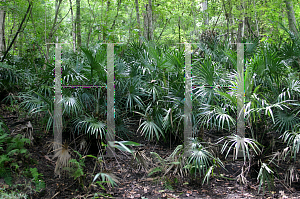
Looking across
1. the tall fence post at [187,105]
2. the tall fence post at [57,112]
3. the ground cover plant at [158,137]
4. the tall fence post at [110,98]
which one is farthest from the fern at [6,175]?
the tall fence post at [187,105]

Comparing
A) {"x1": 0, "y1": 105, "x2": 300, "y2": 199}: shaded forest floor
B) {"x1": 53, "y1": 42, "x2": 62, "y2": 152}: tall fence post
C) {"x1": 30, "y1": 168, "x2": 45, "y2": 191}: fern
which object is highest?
{"x1": 53, "y1": 42, "x2": 62, "y2": 152}: tall fence post

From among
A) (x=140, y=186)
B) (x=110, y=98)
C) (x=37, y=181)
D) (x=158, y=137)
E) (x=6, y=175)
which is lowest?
(x=140, y=186)

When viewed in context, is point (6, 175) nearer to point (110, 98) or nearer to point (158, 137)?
point (110, 98)

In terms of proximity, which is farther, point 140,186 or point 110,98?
point 110,98

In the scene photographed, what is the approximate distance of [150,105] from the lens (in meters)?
4.52

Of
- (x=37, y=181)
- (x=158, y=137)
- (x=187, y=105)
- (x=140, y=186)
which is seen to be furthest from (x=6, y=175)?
(x=187, y=105)

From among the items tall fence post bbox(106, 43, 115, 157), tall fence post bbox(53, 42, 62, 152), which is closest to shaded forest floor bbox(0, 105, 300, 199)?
tall fence post bbox(53, 42, 62, 152)

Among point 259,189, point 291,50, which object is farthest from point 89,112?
point 291,50

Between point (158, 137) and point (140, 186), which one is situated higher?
point (158, 137)

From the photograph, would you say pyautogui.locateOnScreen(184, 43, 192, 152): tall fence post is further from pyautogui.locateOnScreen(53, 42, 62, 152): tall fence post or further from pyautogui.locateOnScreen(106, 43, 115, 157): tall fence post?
pyautogui.locateOnScreen(53, 42, 62, 152): tall fence post

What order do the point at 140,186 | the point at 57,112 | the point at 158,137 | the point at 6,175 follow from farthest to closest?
the point at 158,137
the point at 57,112
the point at 140,186
the point at 6,175

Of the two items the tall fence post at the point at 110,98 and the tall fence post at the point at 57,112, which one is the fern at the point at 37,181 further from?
the tall fence post at the point at 110,98

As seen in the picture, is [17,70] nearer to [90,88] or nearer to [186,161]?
[90,88]

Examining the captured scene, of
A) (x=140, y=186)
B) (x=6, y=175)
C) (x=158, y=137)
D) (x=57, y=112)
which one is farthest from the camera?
(x=158, y=137)
